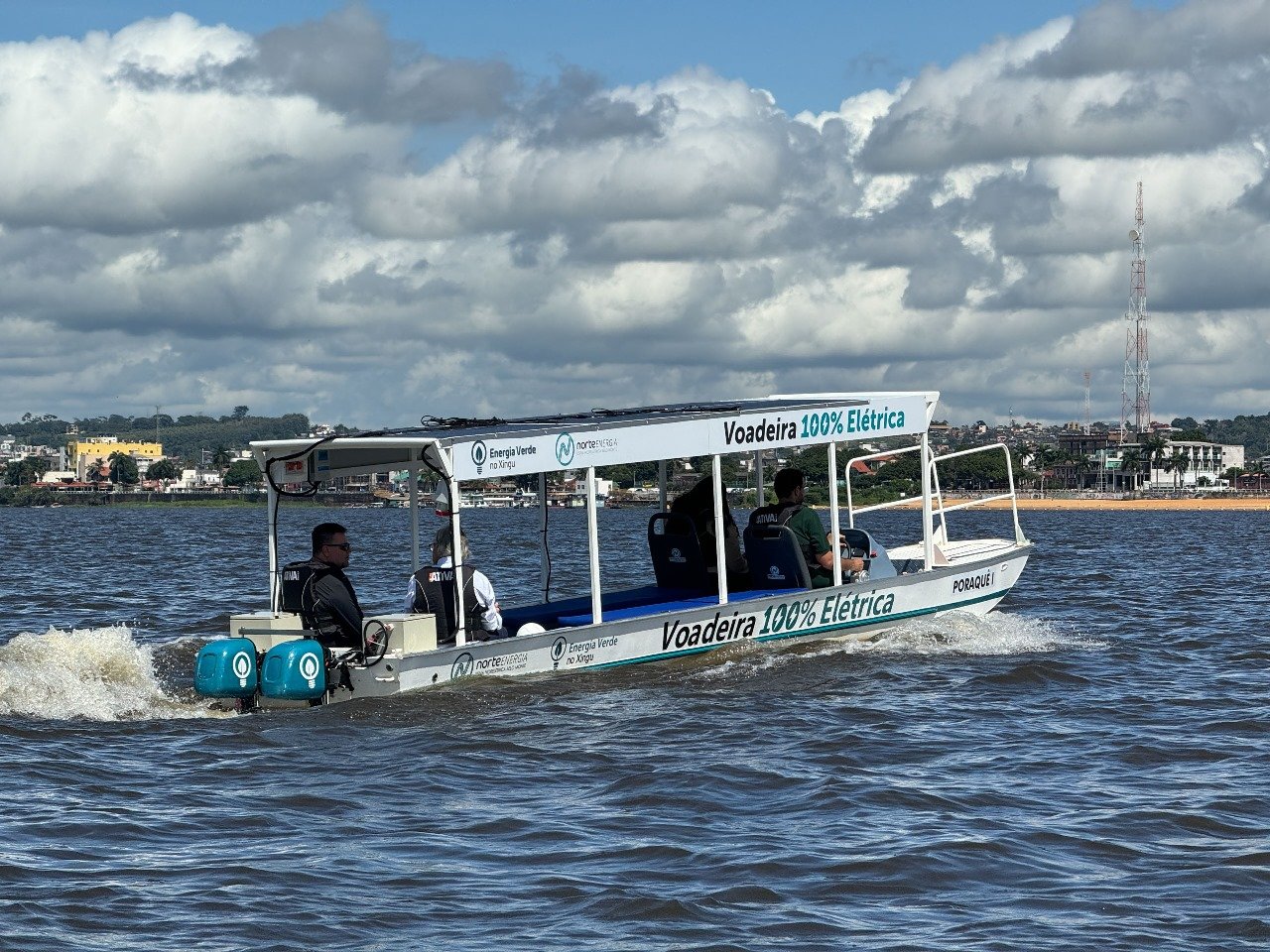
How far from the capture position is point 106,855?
1102cm

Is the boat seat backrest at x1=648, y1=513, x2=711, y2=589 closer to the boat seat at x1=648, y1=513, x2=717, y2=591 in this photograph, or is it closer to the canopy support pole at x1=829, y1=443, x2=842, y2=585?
the boat seat at x1=648, y1=513, x2=717, y2=591

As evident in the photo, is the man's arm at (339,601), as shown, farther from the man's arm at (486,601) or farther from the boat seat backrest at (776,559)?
the boat seat backrest at (776,559)

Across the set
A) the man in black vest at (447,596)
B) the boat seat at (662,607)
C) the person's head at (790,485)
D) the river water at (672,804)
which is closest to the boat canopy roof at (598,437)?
the person's head at (790,485)

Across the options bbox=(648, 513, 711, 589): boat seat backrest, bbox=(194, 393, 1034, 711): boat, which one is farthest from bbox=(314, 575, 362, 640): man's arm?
bbox=(648, 513, 711, 589): boat seat backrest

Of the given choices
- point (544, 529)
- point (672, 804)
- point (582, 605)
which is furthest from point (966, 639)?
point (672, 804)

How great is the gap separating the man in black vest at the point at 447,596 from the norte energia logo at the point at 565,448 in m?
1.25

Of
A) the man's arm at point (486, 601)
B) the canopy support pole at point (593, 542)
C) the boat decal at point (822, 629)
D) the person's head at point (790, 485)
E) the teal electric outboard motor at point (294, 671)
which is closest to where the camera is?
the teal electric outboard motor at point (294, 671)

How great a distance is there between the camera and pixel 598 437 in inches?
687

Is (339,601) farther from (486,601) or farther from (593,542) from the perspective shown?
(593,542)

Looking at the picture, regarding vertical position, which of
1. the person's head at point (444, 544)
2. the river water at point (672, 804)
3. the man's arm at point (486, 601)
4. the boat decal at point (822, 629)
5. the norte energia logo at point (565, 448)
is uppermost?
the norte energia logo at point (565, 448)

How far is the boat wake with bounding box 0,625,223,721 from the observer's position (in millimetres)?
16453

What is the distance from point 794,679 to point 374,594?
1658 centimetres

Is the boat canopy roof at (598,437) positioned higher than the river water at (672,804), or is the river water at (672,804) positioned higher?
the boat canopy roof at (598,437)

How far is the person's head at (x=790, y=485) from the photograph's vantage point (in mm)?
19516
